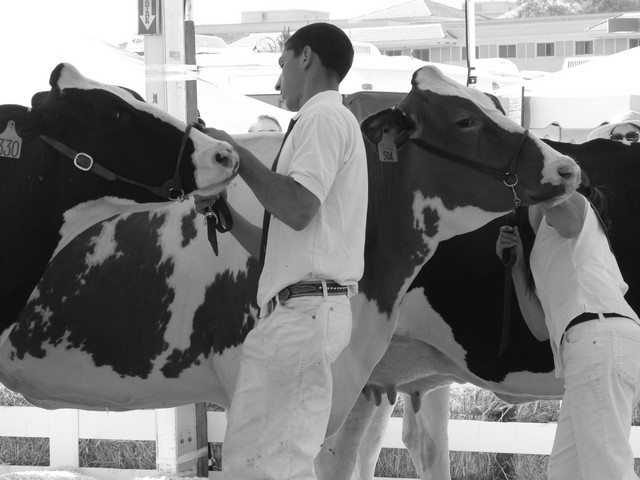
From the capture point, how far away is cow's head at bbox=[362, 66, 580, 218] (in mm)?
4000

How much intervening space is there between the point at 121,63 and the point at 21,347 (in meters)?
5.22

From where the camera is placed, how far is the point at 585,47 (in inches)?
1874

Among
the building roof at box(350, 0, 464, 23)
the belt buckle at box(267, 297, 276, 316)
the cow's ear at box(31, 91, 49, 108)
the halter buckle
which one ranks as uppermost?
the building roof at box(350, 0, 464, 23)

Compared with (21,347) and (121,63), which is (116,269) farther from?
(121,63)

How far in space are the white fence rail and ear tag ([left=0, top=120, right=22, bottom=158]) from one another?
10.3 ft

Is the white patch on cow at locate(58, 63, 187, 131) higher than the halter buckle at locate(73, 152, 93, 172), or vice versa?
the white patch on cow at locate(58, 63, 187, 131)

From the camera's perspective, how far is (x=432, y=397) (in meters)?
5.96

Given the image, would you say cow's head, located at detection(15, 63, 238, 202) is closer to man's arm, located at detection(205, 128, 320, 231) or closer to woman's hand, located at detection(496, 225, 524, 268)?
man's arm, located at detection(205, 128, 320, 231)

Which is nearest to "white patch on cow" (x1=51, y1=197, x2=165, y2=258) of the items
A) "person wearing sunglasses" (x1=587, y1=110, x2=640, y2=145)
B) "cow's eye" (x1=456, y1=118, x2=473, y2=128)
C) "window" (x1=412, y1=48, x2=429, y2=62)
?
"cow's eye" (x1=456, y1=118, x2=473, y2=128)

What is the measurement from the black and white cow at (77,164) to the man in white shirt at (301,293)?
1.37 ft

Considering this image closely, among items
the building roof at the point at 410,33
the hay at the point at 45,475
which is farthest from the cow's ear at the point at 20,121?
the building roof at the point at 410,33

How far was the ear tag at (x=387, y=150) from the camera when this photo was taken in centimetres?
425

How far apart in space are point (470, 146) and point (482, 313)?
1069mm

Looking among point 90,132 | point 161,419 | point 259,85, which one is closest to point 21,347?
point 90,132
